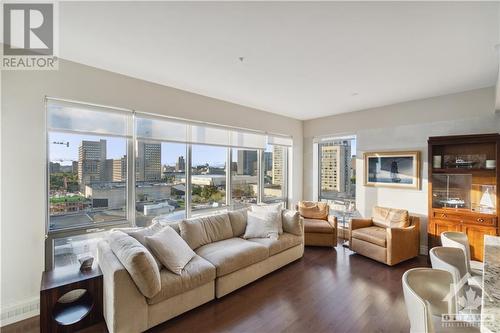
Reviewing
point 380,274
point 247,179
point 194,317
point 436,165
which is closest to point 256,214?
point 247,179

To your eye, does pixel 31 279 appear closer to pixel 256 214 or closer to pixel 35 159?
pixel 35 159

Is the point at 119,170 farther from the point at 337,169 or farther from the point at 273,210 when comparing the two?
the point at 337,169

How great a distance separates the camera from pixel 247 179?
4.98 m

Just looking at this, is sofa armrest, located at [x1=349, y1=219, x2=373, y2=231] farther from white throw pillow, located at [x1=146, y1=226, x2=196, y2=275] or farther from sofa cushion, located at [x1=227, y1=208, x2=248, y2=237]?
white throw pillow, located at [x1=146, y1=226, x2=196, y2=275]

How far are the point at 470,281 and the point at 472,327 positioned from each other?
0.84 m

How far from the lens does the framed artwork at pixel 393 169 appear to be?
4195 millimetres

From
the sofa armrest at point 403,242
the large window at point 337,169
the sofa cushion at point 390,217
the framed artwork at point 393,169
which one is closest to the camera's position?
the sofa armrest at point 403,242

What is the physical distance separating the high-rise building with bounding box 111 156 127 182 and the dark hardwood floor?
171cm

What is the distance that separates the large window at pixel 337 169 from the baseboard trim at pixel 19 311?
5390 millimetres

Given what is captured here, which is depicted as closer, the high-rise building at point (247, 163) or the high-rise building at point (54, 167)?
the high-rise building at point (54, 167)

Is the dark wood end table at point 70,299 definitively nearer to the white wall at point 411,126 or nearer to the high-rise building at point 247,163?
the high-rise building at point 247,163

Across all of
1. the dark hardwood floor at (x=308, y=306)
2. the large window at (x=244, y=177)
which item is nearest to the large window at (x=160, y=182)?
the large window at (x=244, y=177)

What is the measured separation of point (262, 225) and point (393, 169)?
2.85 metres

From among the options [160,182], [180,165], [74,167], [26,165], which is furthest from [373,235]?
[26,165]
